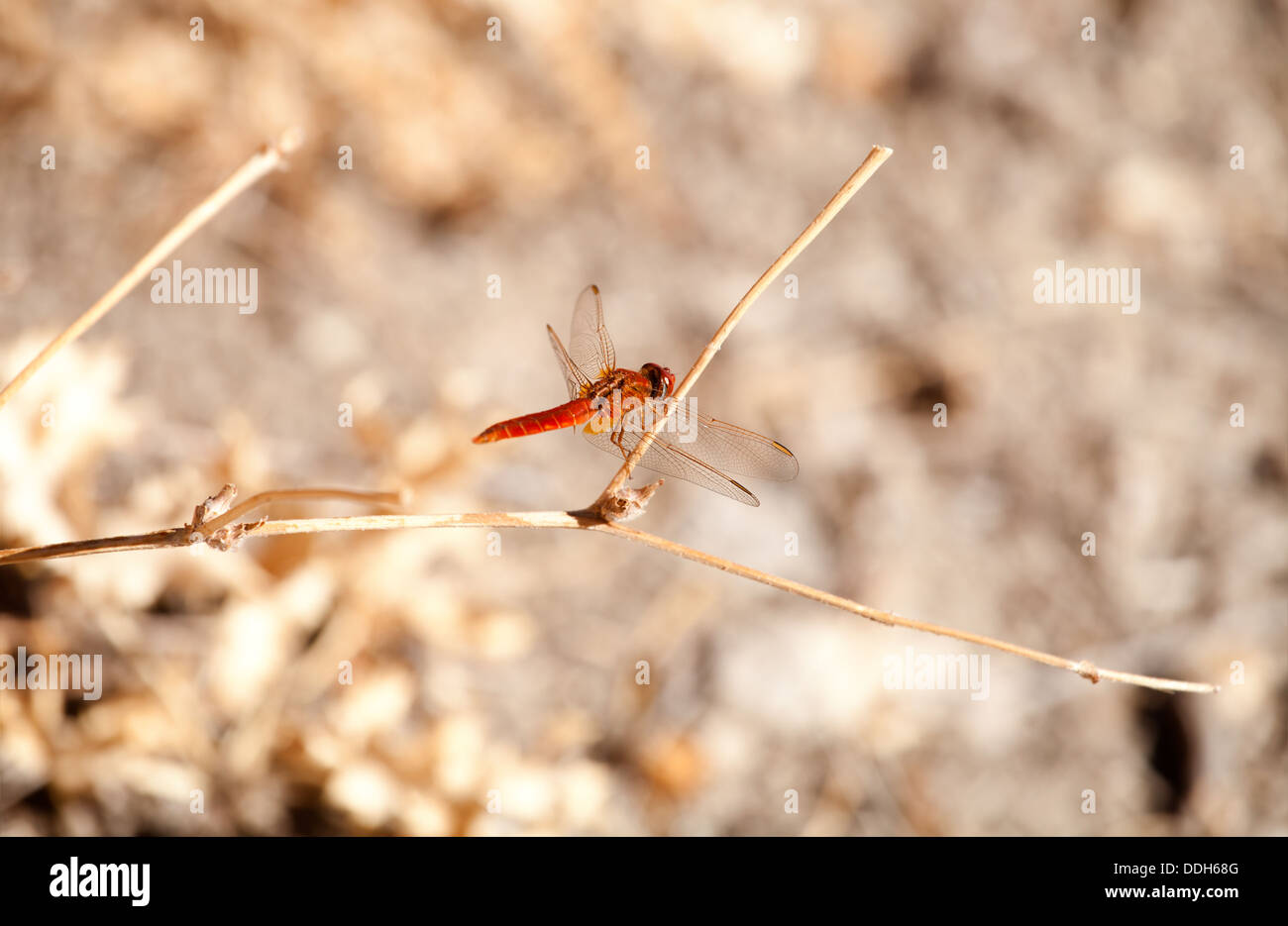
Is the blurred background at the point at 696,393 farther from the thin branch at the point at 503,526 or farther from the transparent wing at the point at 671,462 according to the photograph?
the thin branch at the point at 503,526

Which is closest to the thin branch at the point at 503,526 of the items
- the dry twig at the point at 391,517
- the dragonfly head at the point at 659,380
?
the dry twig at the point at 391,517

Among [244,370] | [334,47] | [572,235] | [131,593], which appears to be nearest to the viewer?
[131,593]

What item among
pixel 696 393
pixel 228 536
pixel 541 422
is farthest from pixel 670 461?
pixel 696 393

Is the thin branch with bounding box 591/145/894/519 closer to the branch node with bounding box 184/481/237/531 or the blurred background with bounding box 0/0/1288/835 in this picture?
the branch node with bounding box 184/481/237/531

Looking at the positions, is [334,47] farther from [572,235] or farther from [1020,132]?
[1020,132]

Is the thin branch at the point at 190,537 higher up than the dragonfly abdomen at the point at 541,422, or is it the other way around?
the dragonfly abdomen at the point at 541,422

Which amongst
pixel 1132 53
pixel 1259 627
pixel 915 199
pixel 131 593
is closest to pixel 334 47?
pixel 131 593

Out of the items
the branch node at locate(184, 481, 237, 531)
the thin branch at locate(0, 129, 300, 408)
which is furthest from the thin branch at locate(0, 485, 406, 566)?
the thin branch at locate(0, 129, 300, 408)
